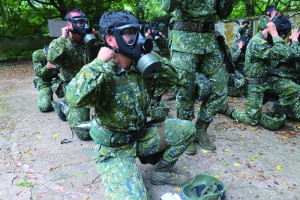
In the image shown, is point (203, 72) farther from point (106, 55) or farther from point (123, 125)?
point (106, 55)

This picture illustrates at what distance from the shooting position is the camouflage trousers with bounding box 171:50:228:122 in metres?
3.25

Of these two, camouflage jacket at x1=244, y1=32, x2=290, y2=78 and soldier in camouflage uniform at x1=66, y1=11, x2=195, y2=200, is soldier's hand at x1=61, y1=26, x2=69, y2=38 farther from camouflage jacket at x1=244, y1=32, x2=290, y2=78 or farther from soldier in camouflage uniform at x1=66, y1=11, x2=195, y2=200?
camouflage jacket at x1=244, y1=32, x2=290, y2=78

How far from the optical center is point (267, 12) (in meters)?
5.39

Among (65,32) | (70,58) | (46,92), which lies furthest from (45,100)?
(65,32)

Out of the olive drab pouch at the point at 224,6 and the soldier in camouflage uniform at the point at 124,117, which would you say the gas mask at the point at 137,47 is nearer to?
the soldier in camouflage uniform at the point at 124,117

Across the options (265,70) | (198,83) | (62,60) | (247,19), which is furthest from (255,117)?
(247,19)

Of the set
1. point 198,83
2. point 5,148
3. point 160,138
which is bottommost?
point 5,148

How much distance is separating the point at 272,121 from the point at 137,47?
3.27 m

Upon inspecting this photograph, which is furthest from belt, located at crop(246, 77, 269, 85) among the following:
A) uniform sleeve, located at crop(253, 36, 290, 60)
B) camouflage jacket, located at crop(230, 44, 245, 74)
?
camouflage jacket, located at crop(230, 44, 245, 74)

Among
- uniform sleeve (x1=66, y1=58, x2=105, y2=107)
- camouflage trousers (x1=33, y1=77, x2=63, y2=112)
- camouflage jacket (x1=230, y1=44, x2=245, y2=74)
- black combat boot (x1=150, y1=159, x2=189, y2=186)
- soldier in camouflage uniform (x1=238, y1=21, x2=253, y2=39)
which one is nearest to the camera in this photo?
uniform sleeve (x1=66, y1=58, x2=105, y2=107)

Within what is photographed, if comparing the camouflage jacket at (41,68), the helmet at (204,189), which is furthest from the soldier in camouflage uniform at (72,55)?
the helmet at (204,189)

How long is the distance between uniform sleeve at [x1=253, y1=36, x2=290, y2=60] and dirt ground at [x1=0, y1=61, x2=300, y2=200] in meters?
1.28

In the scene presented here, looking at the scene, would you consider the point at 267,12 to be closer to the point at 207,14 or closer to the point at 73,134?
the point at 207,14

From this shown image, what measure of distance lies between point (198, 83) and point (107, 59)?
1.55 m
